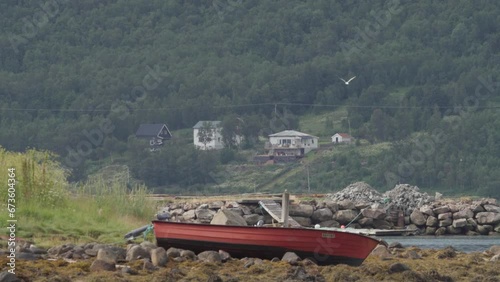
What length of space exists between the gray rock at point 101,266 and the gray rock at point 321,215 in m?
29.9

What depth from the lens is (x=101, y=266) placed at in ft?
79.1

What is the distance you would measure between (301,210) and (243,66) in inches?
4309

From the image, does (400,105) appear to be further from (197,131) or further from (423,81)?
(197,131)

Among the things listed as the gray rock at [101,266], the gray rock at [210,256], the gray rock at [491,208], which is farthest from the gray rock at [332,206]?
the gray rock at [101,266]

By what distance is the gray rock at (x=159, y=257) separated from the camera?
83.6 feet

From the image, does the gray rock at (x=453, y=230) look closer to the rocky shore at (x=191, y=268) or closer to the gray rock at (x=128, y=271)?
the rocky shore at (x=191, y=268)

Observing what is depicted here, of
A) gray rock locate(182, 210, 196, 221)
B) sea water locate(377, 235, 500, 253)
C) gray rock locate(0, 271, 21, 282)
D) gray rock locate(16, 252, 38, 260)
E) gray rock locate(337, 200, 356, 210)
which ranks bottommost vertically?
sea water locate(377, 235, 500, 253)

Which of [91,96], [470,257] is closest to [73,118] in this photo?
[91,96]

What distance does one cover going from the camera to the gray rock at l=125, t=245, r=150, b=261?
25984 mm

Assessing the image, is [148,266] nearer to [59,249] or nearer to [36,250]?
[59,249]

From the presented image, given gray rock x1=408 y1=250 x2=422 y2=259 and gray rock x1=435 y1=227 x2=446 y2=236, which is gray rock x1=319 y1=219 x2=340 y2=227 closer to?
gray rock x1=435 y1=227 x2=446 y2=236

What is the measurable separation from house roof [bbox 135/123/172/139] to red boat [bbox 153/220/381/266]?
352 ft

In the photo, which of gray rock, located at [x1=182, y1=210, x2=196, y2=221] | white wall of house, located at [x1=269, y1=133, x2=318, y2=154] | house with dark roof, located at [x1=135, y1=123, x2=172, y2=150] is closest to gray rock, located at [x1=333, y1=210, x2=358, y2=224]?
gray rock, located at [x1=182, y1=210, x2=196, y2=221]

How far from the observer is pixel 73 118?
144 meters
